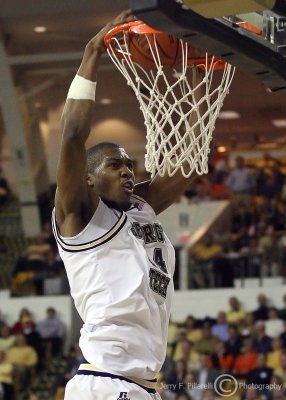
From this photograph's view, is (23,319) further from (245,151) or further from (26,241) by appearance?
(245,151)

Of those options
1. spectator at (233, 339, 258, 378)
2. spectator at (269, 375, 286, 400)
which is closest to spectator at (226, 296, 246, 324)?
spectator at (233, 339, 258, 378)

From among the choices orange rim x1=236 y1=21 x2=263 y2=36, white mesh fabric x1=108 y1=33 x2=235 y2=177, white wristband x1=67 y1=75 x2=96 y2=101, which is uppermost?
orange rim x1=236 y1=21 x2=263 y2=36

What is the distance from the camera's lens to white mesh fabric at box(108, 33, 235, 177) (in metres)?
5.80

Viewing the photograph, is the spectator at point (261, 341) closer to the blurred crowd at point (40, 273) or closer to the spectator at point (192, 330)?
the spectator at point (192, 330)

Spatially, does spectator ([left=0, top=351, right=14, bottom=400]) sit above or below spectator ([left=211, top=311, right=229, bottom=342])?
below

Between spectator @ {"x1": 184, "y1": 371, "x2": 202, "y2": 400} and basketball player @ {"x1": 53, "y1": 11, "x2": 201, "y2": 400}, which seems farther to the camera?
spectator @ {"x1": 184, "y1": 371, "x2": 202, "y2": 400}

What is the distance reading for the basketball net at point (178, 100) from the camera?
19.0ft

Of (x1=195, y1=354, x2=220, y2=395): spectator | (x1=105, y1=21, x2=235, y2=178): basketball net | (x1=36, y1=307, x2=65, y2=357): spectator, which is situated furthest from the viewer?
(x1=36, y1=307, x2=65, y2=357): spectator

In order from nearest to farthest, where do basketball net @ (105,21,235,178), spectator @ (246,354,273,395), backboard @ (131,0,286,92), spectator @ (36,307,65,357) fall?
backboard @ (131,0,286,92) → basketball net @ (105,21,235,178) → spectator @ (246,354,273,395) → spectator @ (36,307,65,357)

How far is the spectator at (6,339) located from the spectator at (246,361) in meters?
4.46

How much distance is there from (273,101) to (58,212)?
21039mm

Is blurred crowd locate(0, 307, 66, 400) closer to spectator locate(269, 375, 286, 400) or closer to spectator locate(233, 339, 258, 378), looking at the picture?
spectator locate(233, 339, 258, 378)

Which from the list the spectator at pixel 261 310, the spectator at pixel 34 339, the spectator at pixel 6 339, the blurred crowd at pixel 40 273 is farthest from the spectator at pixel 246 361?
the blurred crowd at pixel 40 273

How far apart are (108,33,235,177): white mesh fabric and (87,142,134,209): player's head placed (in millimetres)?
369
